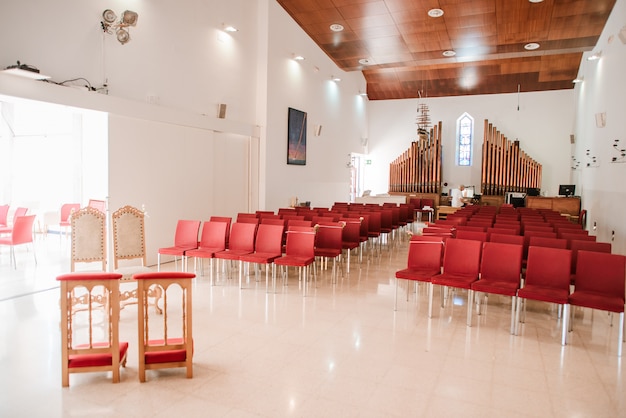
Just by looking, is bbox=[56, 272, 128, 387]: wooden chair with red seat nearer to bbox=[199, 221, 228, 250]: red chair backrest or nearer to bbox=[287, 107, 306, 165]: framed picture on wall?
bbox=[199, 221, 228, 250]: red chair backrest

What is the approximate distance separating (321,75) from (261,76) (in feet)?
11.7

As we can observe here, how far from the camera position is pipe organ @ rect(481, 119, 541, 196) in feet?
53.8

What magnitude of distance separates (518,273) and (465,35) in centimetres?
880

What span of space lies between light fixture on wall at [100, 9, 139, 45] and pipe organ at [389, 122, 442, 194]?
41.9 feet

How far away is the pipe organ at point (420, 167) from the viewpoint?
17.6 m

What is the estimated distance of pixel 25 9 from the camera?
5.74 m

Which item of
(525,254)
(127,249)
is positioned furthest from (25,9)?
(525,254)

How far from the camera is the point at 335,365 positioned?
363cm

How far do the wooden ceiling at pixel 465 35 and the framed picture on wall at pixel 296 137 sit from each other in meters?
2.46

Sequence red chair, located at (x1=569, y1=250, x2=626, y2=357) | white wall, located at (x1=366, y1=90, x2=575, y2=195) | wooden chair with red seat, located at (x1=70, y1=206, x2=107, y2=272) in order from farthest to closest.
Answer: white wall, located at (x1=366, y1=90, x2=575, y2=195) → wooden chair with red seat, located at (x1=70, y1=206, x2=107, y2=272) → red chair, located at (x1=569, y1=250, x2=626, y2=357)

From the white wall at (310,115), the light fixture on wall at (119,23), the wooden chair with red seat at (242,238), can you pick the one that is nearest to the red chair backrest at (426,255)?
the wooden chair with red seat at (242,238)

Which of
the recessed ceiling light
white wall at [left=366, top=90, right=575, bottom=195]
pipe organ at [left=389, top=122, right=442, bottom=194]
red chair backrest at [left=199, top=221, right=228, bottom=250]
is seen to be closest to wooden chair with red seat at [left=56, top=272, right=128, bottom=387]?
red chair backrest at [left=199, top=221, right=228, bottom=250]

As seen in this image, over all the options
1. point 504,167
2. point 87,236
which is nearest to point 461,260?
point 87,236

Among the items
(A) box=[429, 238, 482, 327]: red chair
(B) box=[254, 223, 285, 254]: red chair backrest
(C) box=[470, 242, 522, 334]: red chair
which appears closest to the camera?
(C) box=[470, 242, 522, 334]: red chair
